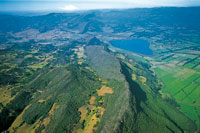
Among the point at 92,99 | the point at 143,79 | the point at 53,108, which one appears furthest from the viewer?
the point at 143,79

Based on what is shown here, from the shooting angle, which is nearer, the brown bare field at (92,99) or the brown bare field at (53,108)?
the brown bare field at (53,108)

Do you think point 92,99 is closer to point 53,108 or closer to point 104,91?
point 104,91

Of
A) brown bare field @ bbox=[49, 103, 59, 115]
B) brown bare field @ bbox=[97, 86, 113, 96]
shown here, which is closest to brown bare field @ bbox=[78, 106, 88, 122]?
brown bare field @ bbox=[49, 103, 59, 115]

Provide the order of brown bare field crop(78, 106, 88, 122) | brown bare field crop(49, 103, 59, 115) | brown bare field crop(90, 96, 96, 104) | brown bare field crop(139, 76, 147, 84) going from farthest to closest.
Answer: brown bare field crop(139, 76, 147, 84) < brown bare field crop(90, 96, 96, 104) < brown bare field crop(49, 103, 59, 115) < brown bare field crop(78, 106, 88, 122)

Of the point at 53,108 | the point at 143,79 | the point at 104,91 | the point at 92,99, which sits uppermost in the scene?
the point at 92,99

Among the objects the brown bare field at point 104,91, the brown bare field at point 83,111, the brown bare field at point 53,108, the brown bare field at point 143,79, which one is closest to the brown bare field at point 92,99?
the brown bare field at point 104,91

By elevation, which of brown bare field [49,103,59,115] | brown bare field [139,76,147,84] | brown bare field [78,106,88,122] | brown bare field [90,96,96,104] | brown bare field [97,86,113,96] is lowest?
brown bare field [139,76,147,84]

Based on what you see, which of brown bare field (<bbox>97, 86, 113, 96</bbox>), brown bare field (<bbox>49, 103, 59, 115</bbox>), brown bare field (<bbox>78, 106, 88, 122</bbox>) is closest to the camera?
brown bare field (<bbox>78, 106, 88, 122</bbox>)

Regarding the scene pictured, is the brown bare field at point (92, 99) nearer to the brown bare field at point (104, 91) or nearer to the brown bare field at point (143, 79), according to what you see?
the brown bare field at point (104, 91)

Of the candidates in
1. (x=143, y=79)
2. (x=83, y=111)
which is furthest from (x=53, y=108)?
(x=143, y=79)

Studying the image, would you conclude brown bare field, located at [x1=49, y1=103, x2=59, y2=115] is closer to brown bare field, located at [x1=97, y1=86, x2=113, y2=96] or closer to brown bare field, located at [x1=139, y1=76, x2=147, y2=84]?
brown bare field, located at [x1=97, y1=86, x2=113, y2=96]

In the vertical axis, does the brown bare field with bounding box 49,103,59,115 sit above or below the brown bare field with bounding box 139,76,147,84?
above

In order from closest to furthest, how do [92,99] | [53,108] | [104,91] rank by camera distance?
[53,108]
[92,99]
[104,91]
